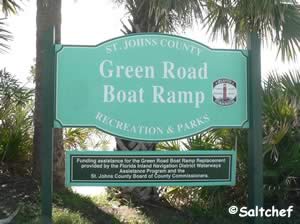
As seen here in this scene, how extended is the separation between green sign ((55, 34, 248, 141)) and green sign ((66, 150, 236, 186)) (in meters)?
0.24

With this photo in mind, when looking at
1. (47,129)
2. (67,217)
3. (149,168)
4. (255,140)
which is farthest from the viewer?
(67,217)

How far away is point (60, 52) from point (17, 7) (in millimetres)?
3110

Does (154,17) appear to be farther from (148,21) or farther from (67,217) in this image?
(67,217)

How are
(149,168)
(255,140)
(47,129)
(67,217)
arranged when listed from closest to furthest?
(47,129), (149,168), (255,140), (67,217)

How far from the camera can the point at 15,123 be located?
33.0 feet

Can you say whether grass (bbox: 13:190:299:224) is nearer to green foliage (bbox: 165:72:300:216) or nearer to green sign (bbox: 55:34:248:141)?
green foliage (bbox: 165:72:300:216)

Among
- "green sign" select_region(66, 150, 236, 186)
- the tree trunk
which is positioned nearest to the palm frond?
the tree trunk

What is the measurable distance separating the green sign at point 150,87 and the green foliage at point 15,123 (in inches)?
133

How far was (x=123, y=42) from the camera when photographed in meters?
6.30

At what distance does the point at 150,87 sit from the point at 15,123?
4502 millimetres

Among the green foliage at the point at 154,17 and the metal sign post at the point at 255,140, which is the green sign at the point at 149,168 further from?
the green foliage at the point at 154,17

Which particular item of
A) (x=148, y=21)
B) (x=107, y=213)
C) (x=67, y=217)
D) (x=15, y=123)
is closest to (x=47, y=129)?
(x=67, y=217)

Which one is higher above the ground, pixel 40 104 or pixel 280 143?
pixel 40 104

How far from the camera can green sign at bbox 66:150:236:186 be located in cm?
612
